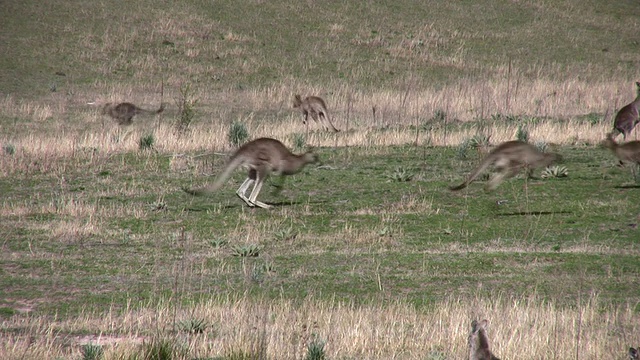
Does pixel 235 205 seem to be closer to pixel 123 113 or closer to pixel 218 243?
pixel 218 243

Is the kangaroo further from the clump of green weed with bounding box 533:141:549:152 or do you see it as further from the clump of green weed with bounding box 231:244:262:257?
the clump of green weed with bounding box 231:244:262:257

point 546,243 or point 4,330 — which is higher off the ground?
point 546,243

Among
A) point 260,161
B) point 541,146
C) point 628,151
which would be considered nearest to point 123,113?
point 260,161

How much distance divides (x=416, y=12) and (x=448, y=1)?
11.5 ft

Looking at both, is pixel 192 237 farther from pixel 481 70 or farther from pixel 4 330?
pixel 481 70

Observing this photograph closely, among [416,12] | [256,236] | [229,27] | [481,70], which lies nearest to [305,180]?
[256,236]

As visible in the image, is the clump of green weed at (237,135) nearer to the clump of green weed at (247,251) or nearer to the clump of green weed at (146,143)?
the clump of green weed at (146,143)

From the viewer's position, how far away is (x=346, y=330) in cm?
845

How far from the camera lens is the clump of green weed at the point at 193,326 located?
334 inches

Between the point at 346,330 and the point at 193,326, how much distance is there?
56.8 inches

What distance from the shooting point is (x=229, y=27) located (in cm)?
4272

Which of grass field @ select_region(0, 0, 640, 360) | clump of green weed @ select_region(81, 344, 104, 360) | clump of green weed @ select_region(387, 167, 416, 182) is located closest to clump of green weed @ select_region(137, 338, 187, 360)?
grass field @ select_region(0, 0, 640, 360)

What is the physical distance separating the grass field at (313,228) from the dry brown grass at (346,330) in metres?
0.03

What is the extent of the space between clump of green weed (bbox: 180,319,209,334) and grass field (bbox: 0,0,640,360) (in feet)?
0.13
